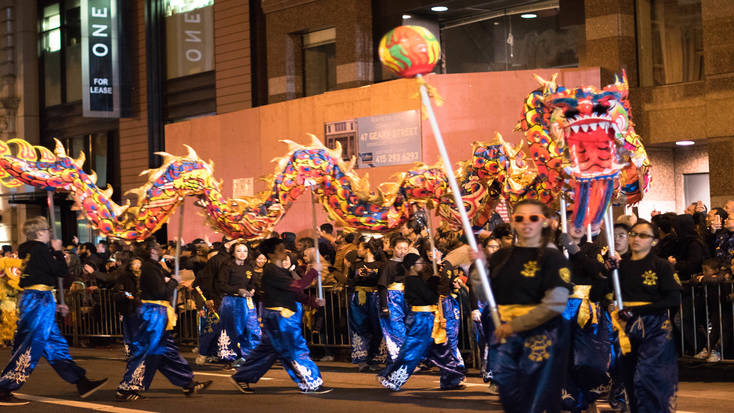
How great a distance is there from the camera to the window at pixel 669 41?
18969mm

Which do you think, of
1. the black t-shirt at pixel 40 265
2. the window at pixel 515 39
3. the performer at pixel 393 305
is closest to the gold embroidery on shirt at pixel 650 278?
the performer at pixel 393 305

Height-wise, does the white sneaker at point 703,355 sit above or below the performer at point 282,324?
below

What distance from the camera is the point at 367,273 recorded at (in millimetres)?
15164

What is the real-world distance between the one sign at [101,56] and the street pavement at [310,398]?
15458 millimetres

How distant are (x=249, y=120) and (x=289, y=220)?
239 centimetres

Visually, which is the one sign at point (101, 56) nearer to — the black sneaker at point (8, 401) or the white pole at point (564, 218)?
the black sneaker at point (8, 401)

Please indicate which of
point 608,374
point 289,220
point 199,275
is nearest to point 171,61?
point 289,220

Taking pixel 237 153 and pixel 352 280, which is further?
pixel 237 153

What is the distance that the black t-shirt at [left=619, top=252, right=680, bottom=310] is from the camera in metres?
8.70

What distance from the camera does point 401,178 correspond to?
12.6m

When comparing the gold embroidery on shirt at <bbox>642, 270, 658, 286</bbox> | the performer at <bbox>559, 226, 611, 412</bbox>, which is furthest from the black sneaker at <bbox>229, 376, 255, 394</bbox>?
the gold embroidery on shirt at <bbox>642, 270, 658, 286</bbox>

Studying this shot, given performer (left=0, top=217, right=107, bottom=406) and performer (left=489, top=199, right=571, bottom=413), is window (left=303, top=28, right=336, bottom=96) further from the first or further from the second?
performer (left=489, top=199, right=571, bottom=413)

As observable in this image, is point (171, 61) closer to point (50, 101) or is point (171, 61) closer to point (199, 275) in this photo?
point (50, 101)

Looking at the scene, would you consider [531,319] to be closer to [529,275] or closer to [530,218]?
[529,275]
